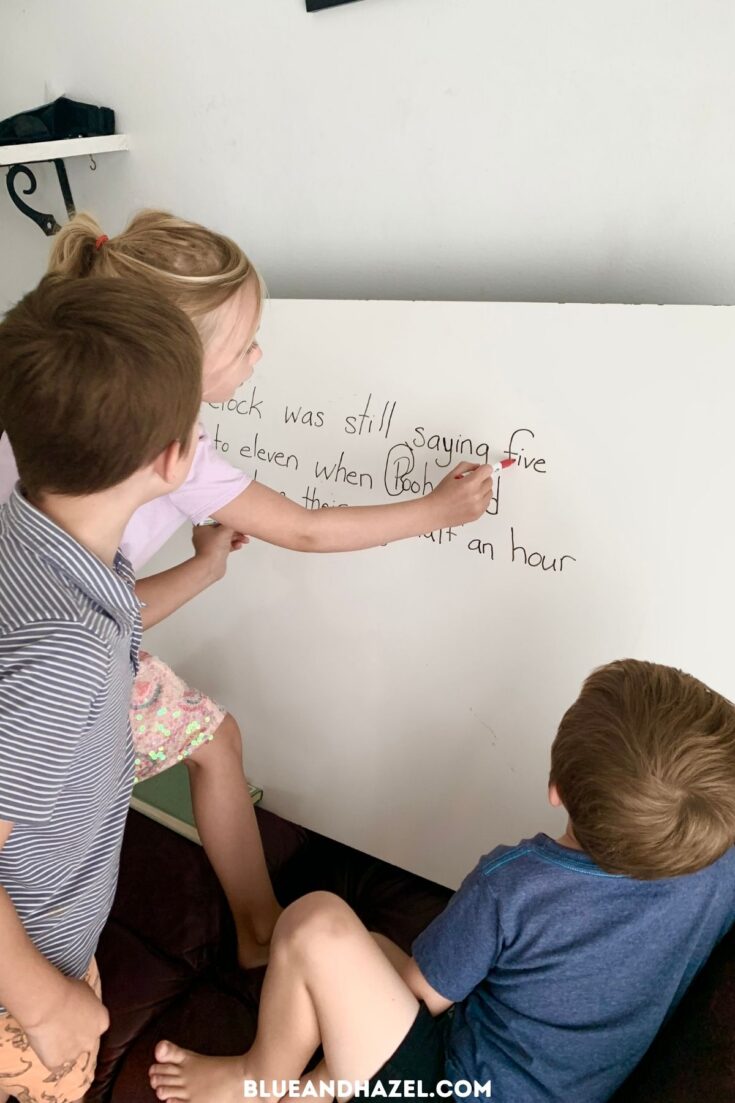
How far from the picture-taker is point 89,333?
23.1 inches

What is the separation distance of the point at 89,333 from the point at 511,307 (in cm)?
52

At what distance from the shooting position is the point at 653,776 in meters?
0.64

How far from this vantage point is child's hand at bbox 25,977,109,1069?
2.33ft

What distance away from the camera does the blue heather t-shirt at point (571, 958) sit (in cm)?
71

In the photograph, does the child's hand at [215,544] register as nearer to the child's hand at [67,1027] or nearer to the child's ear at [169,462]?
the child's ear at [169,462]

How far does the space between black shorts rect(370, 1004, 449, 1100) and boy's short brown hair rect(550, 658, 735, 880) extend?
0.27 metres

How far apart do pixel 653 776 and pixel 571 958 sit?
208 mm

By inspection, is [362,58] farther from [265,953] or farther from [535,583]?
[265,953]

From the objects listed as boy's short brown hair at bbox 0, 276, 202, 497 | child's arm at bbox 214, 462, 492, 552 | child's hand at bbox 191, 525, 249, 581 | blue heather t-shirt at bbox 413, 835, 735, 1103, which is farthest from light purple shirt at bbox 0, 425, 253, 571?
blue heather t-shirt at bbox 413, 835, 735, 1103

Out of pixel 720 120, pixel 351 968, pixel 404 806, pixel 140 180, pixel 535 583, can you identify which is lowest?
pixel 404 806

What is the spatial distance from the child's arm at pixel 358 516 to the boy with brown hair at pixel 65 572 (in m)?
0.23

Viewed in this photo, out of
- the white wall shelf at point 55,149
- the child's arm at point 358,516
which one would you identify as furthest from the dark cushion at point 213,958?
the white wall shelf at point 55,149

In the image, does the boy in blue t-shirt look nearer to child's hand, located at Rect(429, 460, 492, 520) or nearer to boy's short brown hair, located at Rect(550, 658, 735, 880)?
boy's short brown hair, located at Rect(550, 658, 735, 880)

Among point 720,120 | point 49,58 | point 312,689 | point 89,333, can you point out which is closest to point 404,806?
point 312,689
